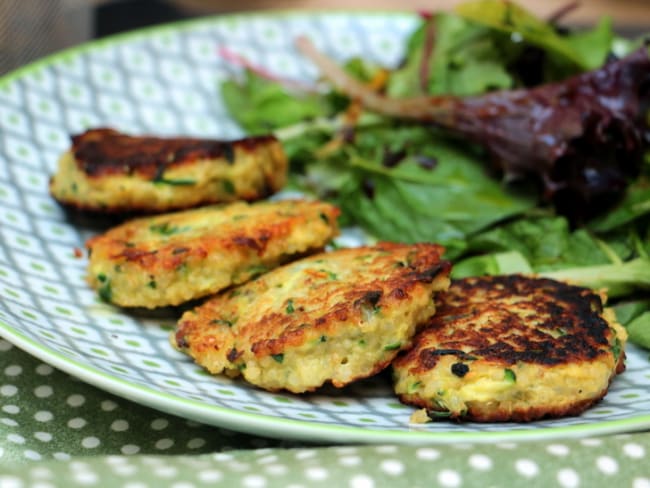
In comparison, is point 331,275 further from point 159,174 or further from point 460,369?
point 159,174

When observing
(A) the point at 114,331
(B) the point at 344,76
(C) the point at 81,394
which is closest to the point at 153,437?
(C) the point at 81,394

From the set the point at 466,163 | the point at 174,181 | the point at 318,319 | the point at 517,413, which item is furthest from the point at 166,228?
the point at 466,163

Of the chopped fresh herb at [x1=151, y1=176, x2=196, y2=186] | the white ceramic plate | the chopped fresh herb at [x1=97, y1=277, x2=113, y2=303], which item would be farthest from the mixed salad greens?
the chopped fresh herb at [x1=97, y1=277, x2=113, y2=303]

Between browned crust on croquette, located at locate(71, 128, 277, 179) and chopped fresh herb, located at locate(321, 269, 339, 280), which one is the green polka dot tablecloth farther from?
browned crust on croquette, located at locate(71, 128, 277, 179)

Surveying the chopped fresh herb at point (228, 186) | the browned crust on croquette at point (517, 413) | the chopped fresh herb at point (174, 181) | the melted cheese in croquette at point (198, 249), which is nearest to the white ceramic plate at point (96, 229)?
the browned crust on croquette at point (517, 413)

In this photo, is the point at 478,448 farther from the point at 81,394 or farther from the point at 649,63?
the point at 649,63

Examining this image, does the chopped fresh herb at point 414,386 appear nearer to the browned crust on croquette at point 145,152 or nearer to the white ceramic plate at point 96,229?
the white ceramic plate at point 96,229

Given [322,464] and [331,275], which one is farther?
[331,275]
